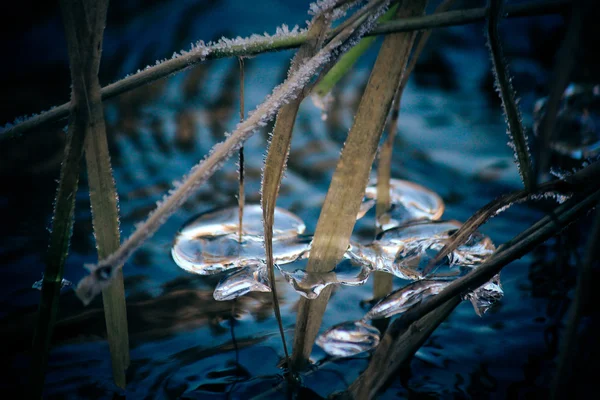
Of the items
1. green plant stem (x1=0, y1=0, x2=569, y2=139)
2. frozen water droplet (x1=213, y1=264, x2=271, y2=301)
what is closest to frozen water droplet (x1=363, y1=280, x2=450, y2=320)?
frozen water droplet (x1=213, y1=264, x2=271, y2=301)

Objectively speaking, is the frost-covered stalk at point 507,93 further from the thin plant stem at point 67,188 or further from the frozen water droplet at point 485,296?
the thin plant stem at point 67,188

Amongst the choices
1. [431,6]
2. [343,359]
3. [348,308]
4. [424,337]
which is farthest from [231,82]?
[424,337]

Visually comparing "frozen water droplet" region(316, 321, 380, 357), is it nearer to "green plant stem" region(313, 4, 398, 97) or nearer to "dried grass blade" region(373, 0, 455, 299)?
"dried grass blade" region(373, 0, 455, 299)

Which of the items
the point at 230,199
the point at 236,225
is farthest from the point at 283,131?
the point at 230,199

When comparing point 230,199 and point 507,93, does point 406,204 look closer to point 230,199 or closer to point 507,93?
point 230,199

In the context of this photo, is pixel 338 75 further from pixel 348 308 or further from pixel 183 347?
pixel 183 347

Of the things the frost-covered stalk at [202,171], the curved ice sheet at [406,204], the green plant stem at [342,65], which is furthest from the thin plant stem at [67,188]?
the curved ice sheet at [406,204]
